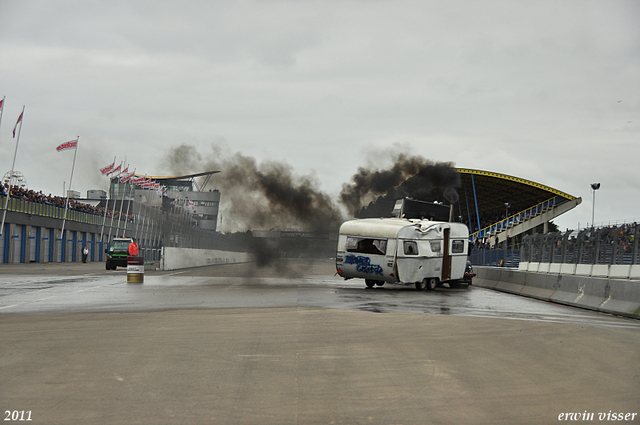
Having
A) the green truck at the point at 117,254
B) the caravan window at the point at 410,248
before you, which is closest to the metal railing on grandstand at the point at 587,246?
the caravan window at the point at 410,248

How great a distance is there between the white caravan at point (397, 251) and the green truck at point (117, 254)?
21.3 meters

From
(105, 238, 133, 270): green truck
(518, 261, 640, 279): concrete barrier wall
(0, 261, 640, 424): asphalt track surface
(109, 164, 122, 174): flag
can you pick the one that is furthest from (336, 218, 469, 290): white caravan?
(109, 164, 122, 174): flag

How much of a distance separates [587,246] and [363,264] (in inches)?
389

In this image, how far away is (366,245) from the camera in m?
24.8

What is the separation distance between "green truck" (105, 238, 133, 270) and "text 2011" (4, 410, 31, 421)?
122 feet

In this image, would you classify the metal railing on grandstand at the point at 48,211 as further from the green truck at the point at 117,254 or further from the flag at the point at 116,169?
the green truck at the point at 117,254

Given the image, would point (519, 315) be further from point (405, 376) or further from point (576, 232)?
point (576, 232)

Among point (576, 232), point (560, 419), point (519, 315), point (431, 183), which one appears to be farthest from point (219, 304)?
point (431, 183)

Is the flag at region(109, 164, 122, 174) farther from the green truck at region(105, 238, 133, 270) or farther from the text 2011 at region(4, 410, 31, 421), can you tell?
the text 2011 at region(4, 410, 31, 421)

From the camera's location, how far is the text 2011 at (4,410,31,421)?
5555mm

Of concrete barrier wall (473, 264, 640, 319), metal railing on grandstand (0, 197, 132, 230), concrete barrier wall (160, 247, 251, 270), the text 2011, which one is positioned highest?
metal railing on grandstand (0, 197, 132, 230)

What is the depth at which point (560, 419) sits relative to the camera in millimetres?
5809

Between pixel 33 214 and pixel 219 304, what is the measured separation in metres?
47.3

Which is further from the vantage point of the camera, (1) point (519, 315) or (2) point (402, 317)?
(1) point (519, 315)
